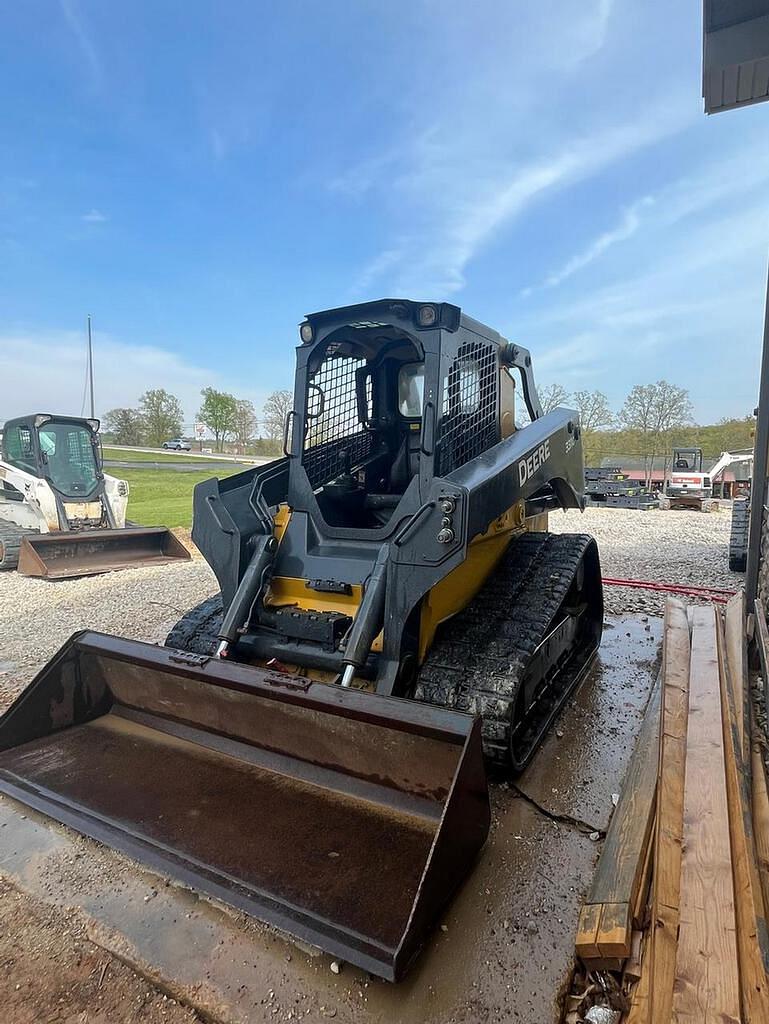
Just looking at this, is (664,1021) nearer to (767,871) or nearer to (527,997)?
(527,997)

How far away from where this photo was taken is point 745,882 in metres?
1.72

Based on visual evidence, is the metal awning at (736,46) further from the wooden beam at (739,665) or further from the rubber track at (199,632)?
the rubber track at (199,632)

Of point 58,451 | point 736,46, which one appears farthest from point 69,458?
point 736,46

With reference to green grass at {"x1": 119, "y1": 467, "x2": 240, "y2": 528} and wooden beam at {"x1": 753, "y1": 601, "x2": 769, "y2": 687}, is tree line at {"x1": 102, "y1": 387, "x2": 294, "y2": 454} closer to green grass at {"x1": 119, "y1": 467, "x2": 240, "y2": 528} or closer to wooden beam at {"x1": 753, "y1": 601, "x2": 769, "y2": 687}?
green grass at {"x1": 119, "y1": 467, "x2": 240, "y2": 528}

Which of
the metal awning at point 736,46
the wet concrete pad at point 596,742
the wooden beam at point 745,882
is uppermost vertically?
the metal awning at point 736,46

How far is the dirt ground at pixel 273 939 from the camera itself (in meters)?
1.62

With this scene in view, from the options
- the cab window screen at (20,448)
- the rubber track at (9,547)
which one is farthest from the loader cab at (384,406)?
the cab window screen at (20,448)

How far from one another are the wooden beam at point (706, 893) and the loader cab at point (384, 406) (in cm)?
167

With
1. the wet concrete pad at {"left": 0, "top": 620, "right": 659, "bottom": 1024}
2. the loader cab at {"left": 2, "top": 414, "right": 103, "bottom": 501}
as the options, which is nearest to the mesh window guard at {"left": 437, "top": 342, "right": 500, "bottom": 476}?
the wet concrete pad at {"left": 0, "top": 620, "right": 659, "bottom": 1024}

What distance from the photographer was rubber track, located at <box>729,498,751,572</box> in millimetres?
8008

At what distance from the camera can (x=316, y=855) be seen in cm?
206

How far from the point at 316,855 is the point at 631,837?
1.12 metres

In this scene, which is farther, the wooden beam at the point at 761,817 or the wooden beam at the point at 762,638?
the wooden beam at the point at 762,638

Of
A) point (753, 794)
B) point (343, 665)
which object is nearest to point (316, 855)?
point (343, 665)
